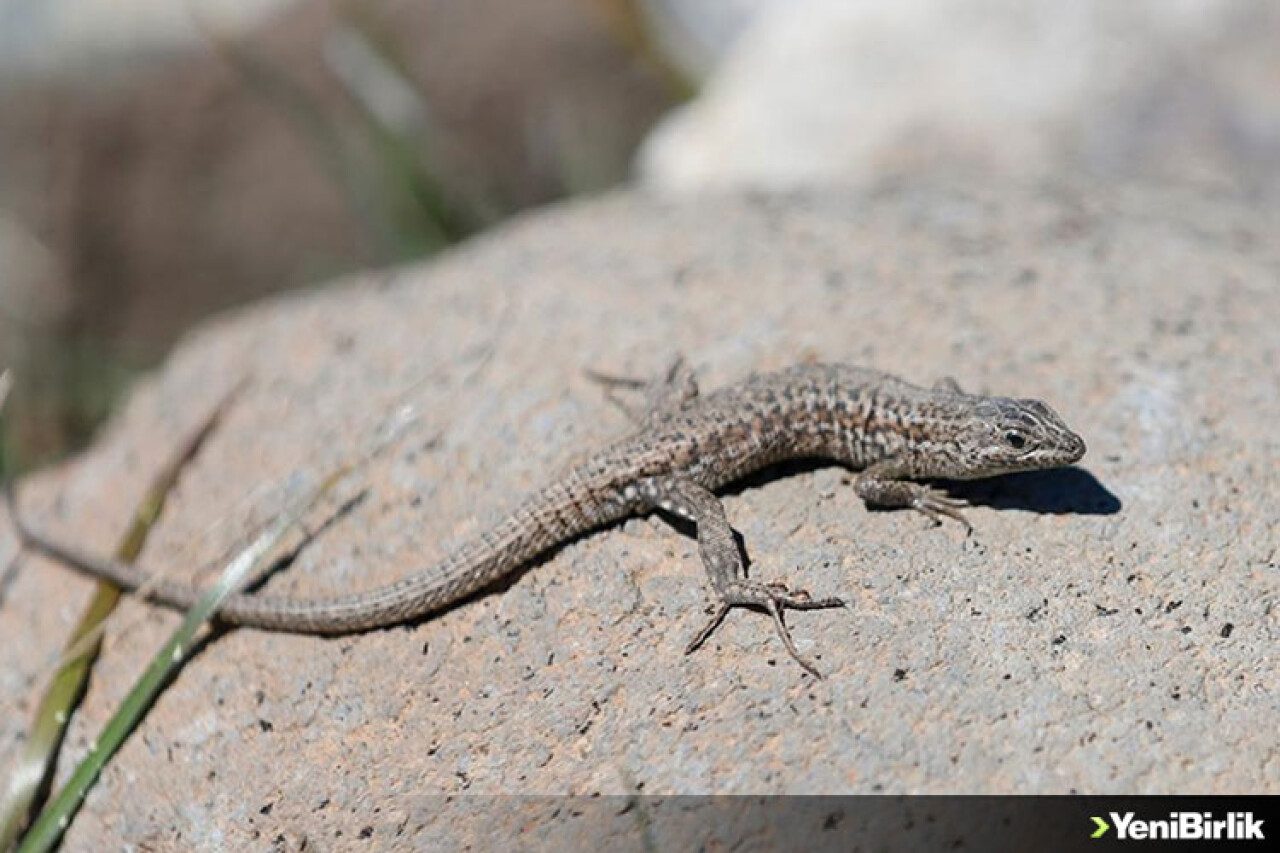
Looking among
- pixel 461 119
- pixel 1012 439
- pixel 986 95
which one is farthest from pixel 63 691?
pixel 986 95

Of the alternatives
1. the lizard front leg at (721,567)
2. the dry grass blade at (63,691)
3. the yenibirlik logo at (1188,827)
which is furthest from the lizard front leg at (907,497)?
the dry grass blade at (63,691)

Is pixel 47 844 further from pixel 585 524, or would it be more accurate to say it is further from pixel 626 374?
pixel 626 374

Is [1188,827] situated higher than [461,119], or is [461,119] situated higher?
[461,119]

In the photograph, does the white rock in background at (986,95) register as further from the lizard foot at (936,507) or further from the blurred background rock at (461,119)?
the lizard foot at (936,507)

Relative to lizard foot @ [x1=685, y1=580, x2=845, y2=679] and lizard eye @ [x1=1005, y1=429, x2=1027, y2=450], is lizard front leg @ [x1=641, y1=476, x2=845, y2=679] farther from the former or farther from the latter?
lizard eye @ [x1=1005, y1=429, x2=1027, y2=450]

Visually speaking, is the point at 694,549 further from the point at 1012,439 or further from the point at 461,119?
the point at 461,119

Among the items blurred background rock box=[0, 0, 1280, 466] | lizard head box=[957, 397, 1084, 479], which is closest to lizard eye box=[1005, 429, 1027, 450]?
lizard head box=[957, 397, 1084, 479]
